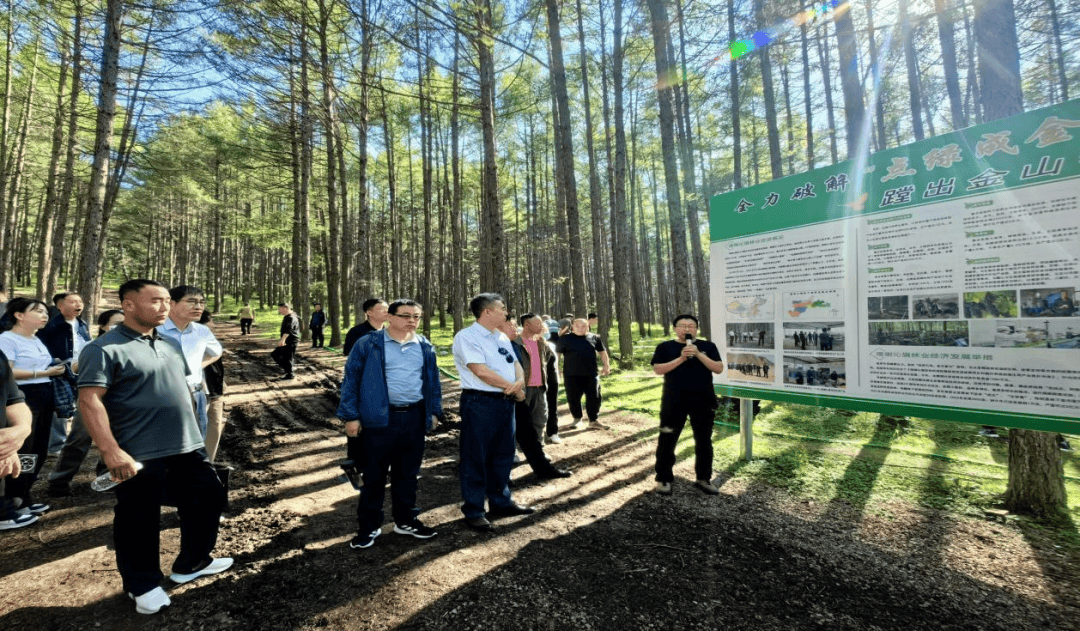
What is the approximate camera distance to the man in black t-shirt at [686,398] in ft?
15.1

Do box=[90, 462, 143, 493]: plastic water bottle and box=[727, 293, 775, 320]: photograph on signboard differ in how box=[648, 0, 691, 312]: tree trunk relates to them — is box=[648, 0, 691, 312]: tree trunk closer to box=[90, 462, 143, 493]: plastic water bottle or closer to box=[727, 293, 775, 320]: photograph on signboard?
box=[727, 293, 775, 320]: photograph on signboard

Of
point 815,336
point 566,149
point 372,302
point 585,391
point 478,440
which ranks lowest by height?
point 585,391

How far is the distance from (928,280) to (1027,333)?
738 mm

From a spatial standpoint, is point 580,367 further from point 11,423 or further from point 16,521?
point 16,521

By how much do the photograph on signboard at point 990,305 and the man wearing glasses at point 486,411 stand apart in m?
3.83

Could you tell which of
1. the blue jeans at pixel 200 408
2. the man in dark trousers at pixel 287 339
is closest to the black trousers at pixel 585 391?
the blue jeans at pixel 200 408

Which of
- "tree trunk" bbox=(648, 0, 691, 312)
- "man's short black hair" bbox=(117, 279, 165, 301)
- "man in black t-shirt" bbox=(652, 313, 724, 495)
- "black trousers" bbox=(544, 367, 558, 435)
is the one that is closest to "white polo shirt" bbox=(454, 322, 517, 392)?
"man in black t-shirt" bbox=(652, 313, 724, 495)

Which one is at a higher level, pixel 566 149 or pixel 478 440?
pixel 566 149

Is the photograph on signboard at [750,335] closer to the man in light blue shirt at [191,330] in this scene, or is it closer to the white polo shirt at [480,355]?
the white polo shirt at [480,355]

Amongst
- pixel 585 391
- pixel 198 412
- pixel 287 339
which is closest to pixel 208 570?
pixel 198 412

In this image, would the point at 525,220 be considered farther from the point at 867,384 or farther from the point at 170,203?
the point at 867,384

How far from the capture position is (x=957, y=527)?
3.81 meters

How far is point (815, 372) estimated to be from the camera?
4.64 metres

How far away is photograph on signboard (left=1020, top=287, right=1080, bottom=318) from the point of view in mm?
3172
